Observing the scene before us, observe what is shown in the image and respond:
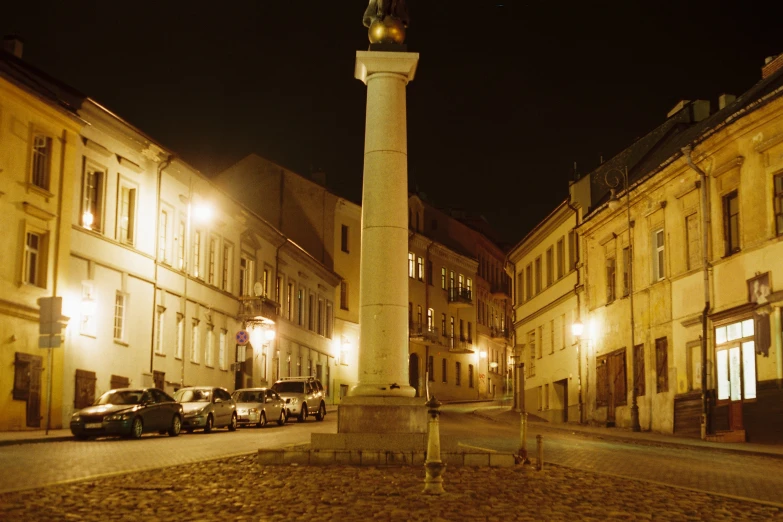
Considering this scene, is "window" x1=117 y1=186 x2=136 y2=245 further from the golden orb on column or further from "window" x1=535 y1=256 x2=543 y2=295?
"window" x1=535 y1=256 x2=543 y2=295

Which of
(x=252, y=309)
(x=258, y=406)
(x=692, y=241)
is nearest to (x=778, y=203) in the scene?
(x=692, y=241)

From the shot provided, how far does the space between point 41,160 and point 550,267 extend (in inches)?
1040

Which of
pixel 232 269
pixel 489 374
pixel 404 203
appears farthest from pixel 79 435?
pixel 489 374

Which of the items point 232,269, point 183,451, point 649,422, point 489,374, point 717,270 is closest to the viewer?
point 183,451

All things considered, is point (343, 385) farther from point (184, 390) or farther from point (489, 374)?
point (184, 390)

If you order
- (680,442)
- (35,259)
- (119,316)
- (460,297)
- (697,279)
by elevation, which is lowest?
(680,442)

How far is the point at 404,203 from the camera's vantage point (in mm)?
18062

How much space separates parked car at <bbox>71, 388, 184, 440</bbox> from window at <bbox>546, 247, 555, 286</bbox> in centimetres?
2454

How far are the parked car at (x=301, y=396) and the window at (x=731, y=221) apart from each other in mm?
17530

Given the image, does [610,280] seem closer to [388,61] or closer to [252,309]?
[252,309]

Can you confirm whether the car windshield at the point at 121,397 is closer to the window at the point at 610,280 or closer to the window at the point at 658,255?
the window at the point at 658,255

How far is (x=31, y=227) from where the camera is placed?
29953mm

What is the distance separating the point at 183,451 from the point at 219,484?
24.3 feet

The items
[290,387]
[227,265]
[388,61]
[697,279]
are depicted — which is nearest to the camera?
[388,61]
